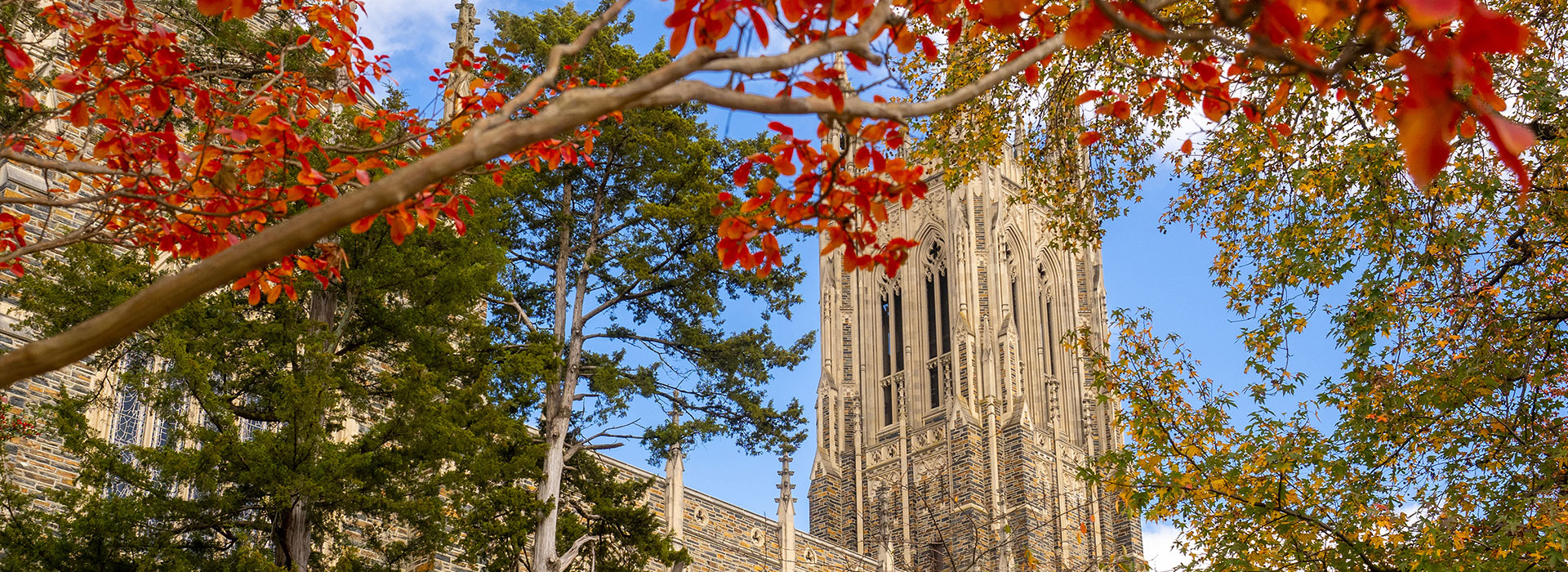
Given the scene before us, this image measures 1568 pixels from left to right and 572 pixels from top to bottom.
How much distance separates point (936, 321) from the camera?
139 ft

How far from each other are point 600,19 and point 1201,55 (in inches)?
123

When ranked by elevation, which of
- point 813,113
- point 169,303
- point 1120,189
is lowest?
point 169,303

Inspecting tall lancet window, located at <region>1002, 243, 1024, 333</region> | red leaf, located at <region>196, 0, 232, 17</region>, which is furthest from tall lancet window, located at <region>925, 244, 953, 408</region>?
red leaf, located at <region>196, 0, 232, 17</region>

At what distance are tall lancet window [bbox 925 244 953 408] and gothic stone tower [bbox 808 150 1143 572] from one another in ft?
0.19

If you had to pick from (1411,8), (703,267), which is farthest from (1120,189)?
(1411,8)

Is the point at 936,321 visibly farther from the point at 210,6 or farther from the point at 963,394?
the point at 210,6

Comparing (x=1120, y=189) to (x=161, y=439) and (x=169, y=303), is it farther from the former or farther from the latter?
(x=161, y=439)

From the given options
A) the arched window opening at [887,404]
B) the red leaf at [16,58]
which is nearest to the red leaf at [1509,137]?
the red leaf at [16,58]

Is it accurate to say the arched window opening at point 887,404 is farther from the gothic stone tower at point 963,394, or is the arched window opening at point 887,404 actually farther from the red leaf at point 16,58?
the red leaf at point 16,58

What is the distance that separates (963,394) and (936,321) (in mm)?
3827

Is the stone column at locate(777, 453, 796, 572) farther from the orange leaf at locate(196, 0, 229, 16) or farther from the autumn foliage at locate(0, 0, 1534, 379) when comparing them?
the orange leaf at locate(196, 0, 229, 16)

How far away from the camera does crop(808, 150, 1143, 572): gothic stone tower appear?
123 feet

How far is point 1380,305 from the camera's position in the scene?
24.7ft

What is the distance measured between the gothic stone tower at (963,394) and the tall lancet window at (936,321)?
0.06 m
